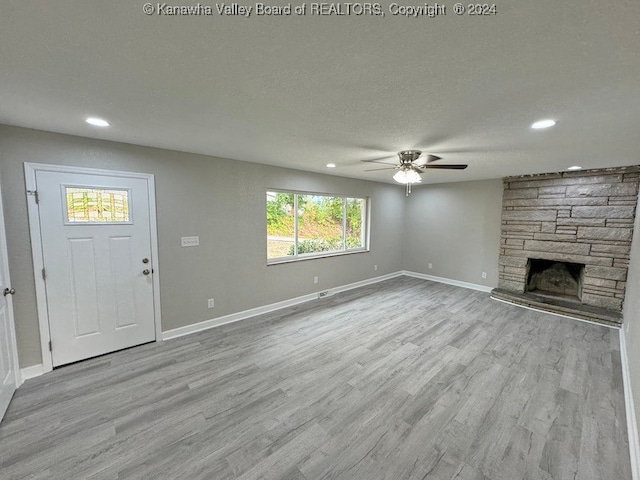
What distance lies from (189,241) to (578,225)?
6.01 meters

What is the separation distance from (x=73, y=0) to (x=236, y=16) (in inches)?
22.0

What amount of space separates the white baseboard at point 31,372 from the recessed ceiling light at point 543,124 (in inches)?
195

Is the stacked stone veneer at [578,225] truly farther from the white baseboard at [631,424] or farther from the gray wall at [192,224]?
the gray wall at [192,224]

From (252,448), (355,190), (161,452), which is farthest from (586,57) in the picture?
(355,190)

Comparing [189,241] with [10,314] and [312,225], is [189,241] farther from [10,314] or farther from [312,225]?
[312,225]

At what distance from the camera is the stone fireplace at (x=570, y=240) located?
3955 mm

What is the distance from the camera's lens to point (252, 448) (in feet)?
5.86

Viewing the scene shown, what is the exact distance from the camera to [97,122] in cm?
219

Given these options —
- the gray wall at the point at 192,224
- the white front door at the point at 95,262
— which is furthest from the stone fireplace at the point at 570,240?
the white front door at the point at 95,262

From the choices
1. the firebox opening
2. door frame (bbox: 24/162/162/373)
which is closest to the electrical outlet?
door frame (bbox: 24/162/162/373)

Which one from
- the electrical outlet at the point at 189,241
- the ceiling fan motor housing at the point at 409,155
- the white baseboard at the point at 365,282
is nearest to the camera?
the ceiling fan motor housing at the point at 409,155

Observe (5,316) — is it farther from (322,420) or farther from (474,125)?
(474,125)

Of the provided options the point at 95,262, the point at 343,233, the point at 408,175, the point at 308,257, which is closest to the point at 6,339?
the point at 95,262

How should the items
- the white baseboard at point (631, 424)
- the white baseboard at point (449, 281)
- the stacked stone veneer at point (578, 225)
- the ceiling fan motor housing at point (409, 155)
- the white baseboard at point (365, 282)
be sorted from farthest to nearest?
the white baseboard at point (449, 281)
the white baseboard at point (365, 282)
the stacked stone veneer at point (578, 225)
the ceiling fan motor housing at point (409, 155)
the white baseboard at point (631, 424)
